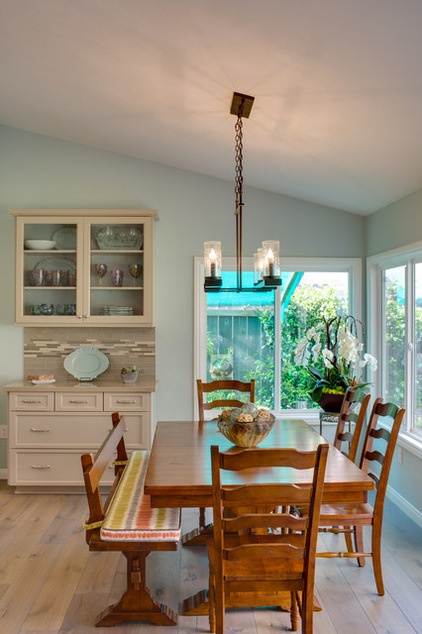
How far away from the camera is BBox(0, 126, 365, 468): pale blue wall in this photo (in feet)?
16.2

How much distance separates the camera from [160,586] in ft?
9.80

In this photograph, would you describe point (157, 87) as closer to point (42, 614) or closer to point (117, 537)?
point (117, 537)

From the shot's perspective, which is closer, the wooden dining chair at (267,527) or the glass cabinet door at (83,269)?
the wooden dining chair at (267,527)

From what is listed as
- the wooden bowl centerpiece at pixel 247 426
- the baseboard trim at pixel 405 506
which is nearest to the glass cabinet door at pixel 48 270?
the wooden bowl centerpiece at pixel 247 426

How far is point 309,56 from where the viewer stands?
94.0 inches

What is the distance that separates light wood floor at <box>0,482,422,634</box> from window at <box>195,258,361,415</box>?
151 cm

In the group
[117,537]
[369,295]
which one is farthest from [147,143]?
[117,537]

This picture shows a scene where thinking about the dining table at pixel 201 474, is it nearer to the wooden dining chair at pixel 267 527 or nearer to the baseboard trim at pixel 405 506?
the wooden dining chair at pixel 267 527

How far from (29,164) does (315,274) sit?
8.85 feet

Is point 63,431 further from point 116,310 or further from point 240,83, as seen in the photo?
point 240,83

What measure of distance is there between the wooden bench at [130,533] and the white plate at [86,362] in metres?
1.99

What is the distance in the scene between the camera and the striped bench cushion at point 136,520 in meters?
2.50

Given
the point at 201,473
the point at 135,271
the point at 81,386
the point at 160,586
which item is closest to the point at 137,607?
the point at 160,586

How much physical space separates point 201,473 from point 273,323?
271 centimetres
